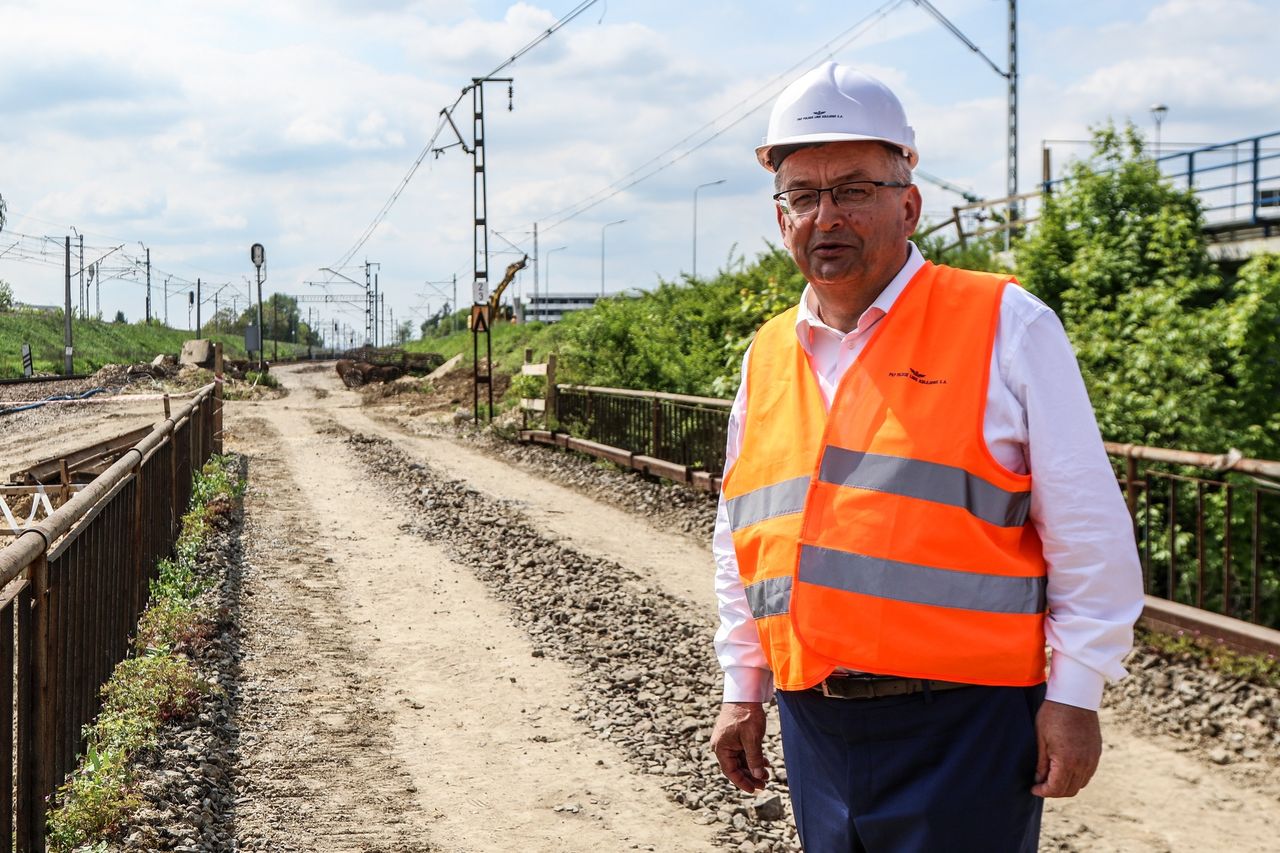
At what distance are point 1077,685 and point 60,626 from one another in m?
3.71

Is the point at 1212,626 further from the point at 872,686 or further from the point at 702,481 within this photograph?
the point at 702,481

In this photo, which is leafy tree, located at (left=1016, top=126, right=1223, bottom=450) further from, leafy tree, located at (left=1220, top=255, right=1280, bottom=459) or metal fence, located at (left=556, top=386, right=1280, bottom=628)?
metal fence, located at (left=556, top=386, right=1280, bottom=628)

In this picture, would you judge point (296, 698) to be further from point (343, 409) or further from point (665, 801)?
point (343, 409)

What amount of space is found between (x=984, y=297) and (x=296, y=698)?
17.4 ft

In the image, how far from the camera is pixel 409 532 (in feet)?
40.3

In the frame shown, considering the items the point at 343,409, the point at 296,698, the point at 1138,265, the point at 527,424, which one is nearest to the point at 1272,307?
the point at 1138,265

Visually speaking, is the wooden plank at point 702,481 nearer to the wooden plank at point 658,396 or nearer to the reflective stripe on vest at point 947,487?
the wooden plank at point 658,396

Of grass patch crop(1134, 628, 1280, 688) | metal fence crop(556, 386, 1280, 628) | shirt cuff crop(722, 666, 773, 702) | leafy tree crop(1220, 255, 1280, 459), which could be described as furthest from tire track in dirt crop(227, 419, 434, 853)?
leafy tree crop(1220, 255, 1280, 459)

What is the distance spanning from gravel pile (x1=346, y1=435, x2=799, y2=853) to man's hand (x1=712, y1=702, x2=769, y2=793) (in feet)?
6.84

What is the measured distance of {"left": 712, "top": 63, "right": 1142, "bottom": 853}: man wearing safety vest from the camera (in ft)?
6.85

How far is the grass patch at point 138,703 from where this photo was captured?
14.1 feet

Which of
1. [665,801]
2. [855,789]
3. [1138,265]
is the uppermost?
[1138,265]

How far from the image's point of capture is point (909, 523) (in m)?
2.16

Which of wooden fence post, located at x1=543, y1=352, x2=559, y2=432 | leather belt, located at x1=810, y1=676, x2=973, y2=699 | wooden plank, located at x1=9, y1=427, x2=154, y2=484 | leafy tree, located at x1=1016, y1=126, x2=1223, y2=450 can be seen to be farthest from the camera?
wooden fence post, located at x1=543, y1=352, x2=559, y2=432
